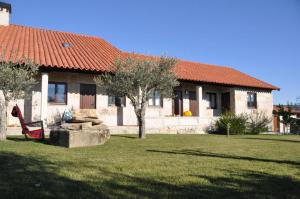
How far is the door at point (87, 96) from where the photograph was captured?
18.7 meters

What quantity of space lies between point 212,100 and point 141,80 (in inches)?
456

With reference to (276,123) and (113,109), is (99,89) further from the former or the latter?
(276,123)

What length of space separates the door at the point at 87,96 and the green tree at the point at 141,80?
13.0ft

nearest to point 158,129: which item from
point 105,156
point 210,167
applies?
point 105,156

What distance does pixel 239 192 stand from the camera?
15.9 feet

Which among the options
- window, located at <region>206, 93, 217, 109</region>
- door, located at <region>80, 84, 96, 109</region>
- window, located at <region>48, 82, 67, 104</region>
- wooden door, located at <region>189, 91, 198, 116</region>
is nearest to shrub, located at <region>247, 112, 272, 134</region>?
window, located at <region>206, 93, 217, 109</region>

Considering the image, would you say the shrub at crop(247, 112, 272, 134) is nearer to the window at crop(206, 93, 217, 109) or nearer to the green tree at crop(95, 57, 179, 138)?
the window at crop(206, 93, 217, 109)

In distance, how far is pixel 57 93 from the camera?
59.8 ft

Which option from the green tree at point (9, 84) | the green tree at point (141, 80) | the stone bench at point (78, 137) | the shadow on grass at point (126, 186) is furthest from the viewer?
the green tree at point (141, 80)

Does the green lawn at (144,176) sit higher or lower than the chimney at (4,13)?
lower

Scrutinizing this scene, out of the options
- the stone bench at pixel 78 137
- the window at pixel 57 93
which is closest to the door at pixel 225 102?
the window at pixel 57 93

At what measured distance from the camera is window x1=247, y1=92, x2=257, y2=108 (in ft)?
83.4

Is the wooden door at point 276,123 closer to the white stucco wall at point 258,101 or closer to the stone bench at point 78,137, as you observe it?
the white stucco wall at point 258,101

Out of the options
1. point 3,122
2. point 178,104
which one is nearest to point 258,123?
point 178,104
